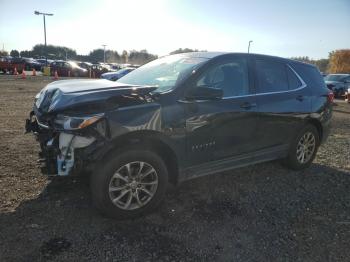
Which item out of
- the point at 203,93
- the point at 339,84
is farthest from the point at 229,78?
the point at 339,84

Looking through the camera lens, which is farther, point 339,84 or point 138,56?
point 138,56

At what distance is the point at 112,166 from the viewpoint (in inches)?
126

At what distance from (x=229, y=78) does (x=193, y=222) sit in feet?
6.12

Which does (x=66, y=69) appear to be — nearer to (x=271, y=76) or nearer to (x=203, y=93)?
(x=271, y=76)

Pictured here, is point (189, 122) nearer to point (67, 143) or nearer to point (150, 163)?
point (150, 163)

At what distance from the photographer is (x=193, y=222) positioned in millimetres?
3523

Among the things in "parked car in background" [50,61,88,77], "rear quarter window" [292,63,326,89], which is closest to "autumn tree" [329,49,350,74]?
"parked car in background" [50,61,88,77]

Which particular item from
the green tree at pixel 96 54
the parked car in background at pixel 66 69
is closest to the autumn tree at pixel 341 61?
the parked car in background at pixel 66 69

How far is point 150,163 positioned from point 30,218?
4.53ft

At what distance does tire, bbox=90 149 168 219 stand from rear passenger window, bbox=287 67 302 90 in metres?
2.56

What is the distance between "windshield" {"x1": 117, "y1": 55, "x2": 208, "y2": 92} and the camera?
151 inches

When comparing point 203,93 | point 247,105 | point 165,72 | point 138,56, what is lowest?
point 247,105

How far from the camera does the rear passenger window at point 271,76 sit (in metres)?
4.48

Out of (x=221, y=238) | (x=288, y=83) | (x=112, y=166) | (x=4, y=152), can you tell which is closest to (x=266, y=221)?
(x=221, y=238)
